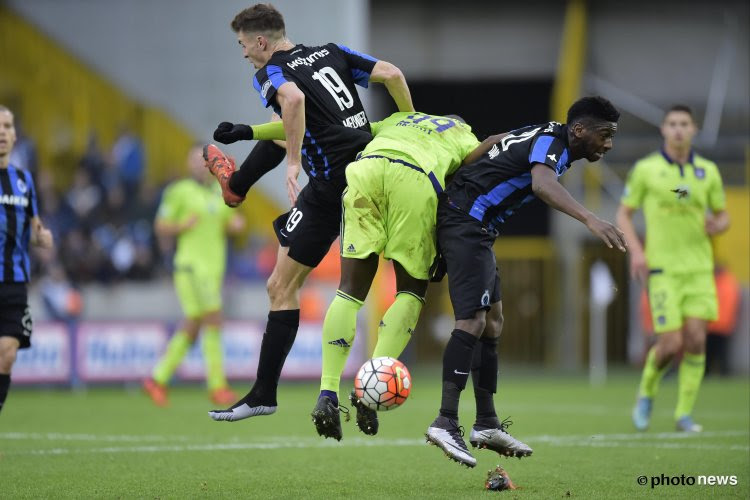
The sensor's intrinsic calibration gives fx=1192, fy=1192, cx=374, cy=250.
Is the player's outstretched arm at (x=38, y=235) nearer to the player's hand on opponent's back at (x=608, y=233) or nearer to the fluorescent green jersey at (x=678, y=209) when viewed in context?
the player's hand on opponent's back at (x=608, y=233)

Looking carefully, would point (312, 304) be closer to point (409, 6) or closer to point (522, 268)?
point (522, 268)

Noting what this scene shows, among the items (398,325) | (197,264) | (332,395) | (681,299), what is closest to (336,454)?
(332,395)

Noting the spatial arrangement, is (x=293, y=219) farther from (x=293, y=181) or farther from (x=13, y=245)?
(x=13, y=245)

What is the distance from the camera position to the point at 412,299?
687cm

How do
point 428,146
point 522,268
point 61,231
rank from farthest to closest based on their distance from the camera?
point 522,268, point 61,231, point 428,146

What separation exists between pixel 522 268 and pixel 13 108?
10.2 m

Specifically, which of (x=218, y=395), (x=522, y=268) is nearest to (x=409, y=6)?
(x=522, y=268)

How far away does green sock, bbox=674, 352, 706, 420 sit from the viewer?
9.85 meters

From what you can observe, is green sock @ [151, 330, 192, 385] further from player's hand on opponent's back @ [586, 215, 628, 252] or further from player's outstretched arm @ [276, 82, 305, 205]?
player's hand on opponent's back @ [586, 215, 628, 252]

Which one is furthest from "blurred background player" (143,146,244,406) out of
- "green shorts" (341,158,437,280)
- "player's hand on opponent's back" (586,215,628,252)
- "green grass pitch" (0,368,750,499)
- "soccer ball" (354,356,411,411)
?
"player's hand on opponent's back" (586,215,628,252)

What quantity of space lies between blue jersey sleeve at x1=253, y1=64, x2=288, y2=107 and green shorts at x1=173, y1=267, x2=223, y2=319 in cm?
619

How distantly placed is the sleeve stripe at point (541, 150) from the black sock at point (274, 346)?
6.07 ft

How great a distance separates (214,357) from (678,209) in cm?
521

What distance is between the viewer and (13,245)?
8.20 m
